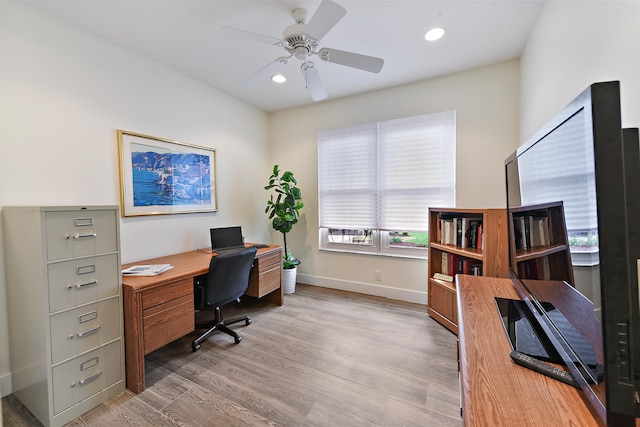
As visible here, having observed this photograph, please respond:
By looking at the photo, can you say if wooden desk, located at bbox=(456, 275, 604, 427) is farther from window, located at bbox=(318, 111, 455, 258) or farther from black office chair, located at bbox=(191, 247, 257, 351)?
window, located at bbox=(318, 111, 455, 258)

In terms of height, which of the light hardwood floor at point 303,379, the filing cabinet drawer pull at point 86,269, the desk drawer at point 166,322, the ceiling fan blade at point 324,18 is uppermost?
the ceiling fan blade at point 324,18

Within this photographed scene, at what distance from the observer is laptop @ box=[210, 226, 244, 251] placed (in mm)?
2820

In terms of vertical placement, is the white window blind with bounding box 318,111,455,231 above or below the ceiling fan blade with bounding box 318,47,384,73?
below

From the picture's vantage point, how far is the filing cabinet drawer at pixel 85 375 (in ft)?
4.79

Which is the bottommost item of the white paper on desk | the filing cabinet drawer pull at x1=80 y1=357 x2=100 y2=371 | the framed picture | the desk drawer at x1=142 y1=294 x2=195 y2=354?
the filing cabinet drawer pull at x1=80 y1=357 x2=100 y2=371

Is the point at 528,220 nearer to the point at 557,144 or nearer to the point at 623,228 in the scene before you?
the point at 557,144

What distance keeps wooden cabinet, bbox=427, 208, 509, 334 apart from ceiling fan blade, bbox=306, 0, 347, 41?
73.0 inches

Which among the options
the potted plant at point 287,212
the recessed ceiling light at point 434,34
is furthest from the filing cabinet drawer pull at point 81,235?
the recessed ceiling light at point 434,34

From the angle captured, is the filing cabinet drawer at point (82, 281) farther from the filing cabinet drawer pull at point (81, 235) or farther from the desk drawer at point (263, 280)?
the desk drawer at point (263, 280)

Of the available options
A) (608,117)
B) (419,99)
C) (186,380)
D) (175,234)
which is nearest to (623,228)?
(608,117)

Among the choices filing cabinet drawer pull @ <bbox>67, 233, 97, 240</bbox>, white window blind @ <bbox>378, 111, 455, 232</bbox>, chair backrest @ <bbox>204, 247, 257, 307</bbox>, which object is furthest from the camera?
white window blind @ <bbox>378, 111, 455, 232</bbox>

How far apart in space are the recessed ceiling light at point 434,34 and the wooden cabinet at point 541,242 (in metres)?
1.64

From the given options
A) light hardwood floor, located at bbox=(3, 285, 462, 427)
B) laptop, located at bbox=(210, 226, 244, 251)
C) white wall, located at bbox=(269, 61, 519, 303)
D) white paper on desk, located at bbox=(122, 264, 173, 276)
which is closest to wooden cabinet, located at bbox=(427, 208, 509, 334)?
light hardwood floor, located at bbox=(3, 285, 462, 427)

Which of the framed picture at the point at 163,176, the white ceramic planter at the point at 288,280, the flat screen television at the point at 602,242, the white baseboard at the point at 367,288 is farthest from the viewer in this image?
the white ceramic planter at the point at 288,280
